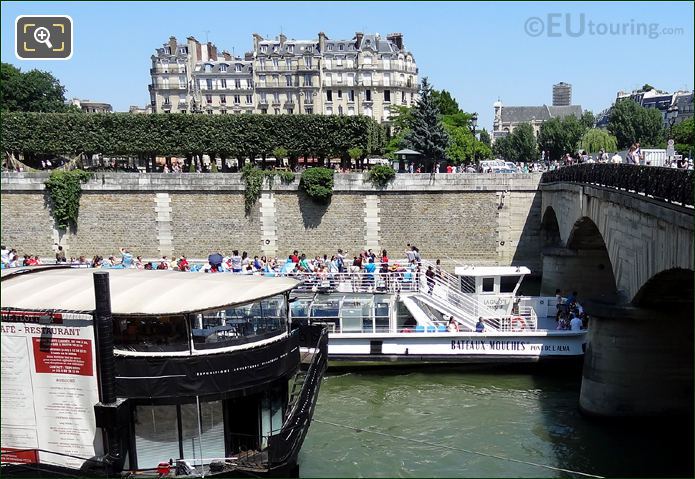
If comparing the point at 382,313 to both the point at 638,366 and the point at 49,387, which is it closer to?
the point at 638,366

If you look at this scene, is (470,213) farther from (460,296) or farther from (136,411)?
(136,411)

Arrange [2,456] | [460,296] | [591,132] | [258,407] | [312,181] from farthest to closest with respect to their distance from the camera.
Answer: [591,132], [312,181], [460,296], [258,407], [2,456]

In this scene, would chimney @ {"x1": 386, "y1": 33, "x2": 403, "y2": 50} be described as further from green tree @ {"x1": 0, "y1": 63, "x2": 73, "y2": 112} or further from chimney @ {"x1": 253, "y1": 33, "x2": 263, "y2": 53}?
green tree @ {"x1": 0, "y1": 63, "x2": 73, "y2": 112}

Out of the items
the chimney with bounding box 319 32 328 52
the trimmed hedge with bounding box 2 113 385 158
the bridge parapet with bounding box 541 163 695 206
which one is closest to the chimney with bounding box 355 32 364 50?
the chimney with bounding box 319 32 328 52

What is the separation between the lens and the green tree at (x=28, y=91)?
57.9 m

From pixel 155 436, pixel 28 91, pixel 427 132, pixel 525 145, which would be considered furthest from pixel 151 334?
pixel 525 145

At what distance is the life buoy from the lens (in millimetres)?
18375

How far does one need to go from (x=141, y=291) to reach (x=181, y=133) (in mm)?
24780

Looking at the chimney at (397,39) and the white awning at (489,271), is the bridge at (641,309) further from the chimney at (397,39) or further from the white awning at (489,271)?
the chimney at (397,39)

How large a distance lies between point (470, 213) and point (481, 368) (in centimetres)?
1425

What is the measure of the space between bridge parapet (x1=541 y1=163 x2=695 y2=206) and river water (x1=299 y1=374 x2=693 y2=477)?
16.8 feet

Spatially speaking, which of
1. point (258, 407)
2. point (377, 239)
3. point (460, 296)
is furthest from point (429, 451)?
point (377, 239)

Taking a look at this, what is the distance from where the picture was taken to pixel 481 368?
1820 centimetres

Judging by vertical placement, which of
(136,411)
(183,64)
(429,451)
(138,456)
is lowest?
(429,451)
